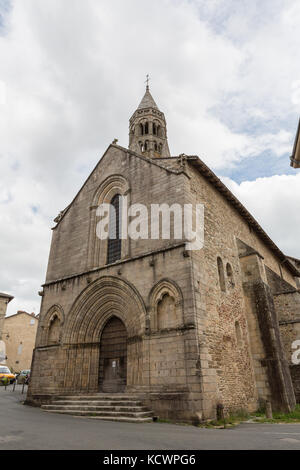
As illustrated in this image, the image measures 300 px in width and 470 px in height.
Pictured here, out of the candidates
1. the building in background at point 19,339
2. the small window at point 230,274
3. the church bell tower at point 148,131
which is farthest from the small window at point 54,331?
the building in background at point 19,339

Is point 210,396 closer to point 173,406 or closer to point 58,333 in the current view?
point 173,406

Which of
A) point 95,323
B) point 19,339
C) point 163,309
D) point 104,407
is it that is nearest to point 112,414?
point 104,407

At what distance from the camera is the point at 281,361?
11531 millimetres

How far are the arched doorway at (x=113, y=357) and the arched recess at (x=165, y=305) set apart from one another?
7.35 ft

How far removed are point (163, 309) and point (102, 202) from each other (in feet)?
22.4

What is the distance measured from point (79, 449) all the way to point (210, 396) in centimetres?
508

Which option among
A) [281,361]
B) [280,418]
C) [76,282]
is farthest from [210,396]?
[76,282]

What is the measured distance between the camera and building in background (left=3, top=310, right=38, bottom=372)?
116 feet

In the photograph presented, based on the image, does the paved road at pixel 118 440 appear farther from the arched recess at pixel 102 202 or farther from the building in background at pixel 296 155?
the arched recess at pixel 102 202

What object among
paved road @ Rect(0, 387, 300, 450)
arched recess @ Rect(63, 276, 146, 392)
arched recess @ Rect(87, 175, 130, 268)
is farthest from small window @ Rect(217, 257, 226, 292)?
paved road @ Rect(0, 387, 300, 450)

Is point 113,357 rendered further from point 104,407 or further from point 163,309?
point 163,309

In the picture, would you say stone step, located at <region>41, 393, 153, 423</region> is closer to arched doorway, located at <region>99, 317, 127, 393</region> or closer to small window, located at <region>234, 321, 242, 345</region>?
arched doorway, located at <region>99, 317, 127, 393</region>

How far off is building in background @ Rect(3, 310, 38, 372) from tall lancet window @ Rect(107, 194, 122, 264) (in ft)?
94.3

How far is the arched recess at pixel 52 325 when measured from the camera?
13219 mm
